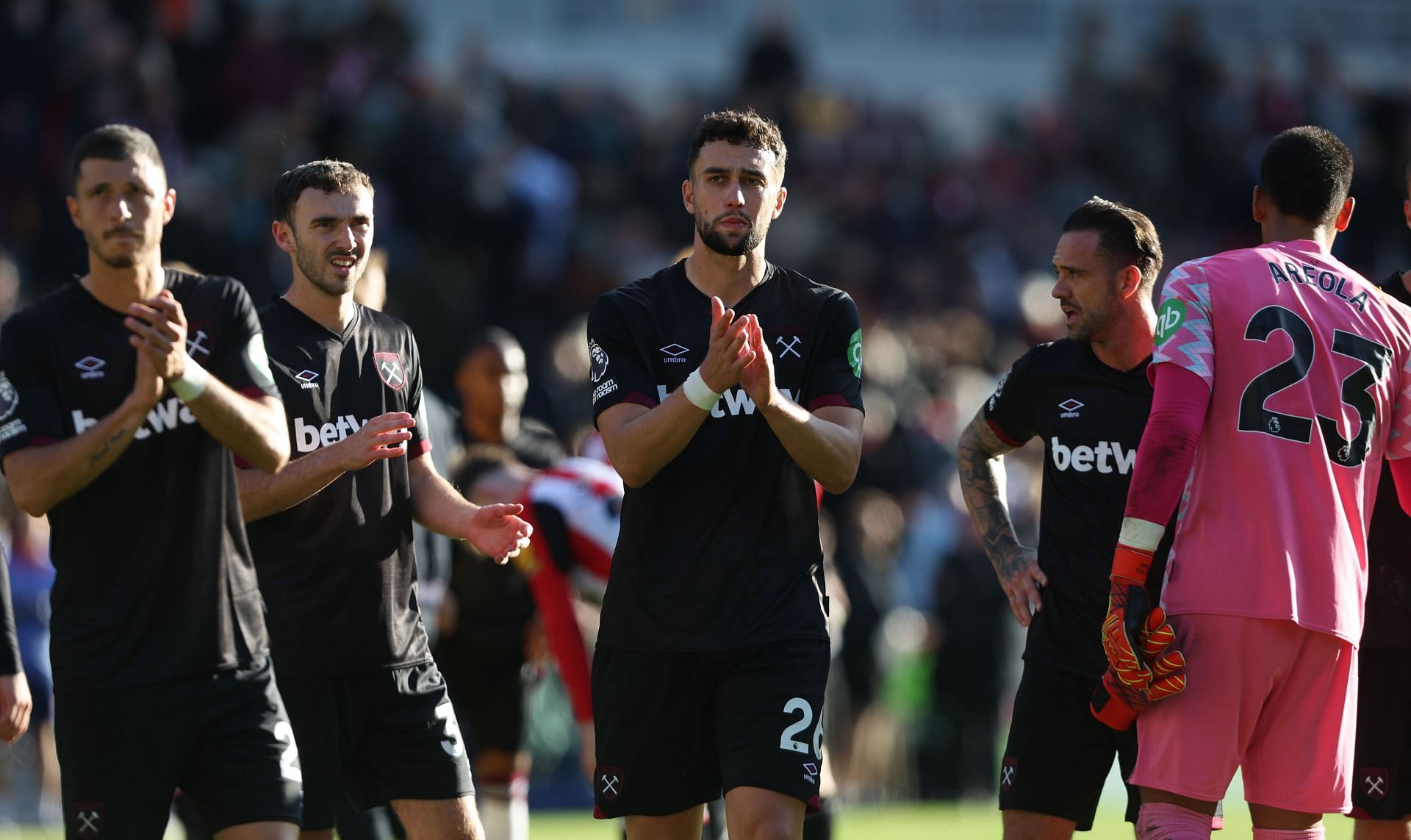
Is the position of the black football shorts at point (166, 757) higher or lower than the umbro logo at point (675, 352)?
lower

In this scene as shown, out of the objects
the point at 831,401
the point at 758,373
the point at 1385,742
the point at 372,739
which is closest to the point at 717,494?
the point at 831,401

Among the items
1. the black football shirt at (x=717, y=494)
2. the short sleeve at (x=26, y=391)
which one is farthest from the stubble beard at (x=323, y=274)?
the short sleeve at (x=26, y=391)

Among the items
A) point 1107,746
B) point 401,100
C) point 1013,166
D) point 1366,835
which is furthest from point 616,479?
point 1013,166

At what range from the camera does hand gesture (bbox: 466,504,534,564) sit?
6.21 meters

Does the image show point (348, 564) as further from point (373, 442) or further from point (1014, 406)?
point (1014, 406)

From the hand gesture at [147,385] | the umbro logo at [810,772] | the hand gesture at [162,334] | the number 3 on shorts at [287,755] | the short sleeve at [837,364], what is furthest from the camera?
the short sleeve at [837,364]

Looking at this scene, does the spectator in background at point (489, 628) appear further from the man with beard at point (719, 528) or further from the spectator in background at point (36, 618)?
the spectator in background at point (36, 618)

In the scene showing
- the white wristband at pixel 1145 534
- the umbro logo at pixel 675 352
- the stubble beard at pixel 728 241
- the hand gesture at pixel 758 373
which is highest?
the stubble beard at pixel 728 241

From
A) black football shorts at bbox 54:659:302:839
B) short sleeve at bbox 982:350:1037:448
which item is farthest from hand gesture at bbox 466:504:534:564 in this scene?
short sleeve at bbox 982:350:1037:448

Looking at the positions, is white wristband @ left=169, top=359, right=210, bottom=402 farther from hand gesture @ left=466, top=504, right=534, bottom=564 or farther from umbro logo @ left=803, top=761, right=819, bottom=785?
umbro logo @ left=803, top=761, right=819, bottom=785

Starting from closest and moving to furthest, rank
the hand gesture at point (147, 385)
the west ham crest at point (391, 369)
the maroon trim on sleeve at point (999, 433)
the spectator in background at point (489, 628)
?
A: the hand gesture at point (147, 385) < the west ham crest at point (391, 369) < the maroon trim on sleeve at point (999, 433) < the spectator in background at point (489, 628)

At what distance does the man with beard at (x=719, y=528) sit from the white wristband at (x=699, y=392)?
6.6 inches

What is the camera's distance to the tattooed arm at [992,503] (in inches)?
259

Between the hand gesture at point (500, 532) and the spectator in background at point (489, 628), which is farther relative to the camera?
the spectator in background at point (489, 628)
